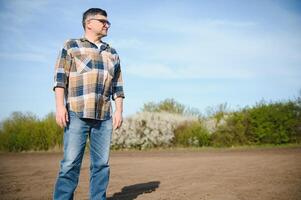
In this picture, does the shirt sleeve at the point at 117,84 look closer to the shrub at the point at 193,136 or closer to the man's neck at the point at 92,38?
the man's neck at the point at 92,38

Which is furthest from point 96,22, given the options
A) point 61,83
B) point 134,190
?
point 134,190

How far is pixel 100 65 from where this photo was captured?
13.4 ft

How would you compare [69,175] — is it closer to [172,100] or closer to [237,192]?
[237,192]

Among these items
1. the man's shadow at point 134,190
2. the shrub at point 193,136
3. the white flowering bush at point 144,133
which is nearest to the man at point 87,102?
the man's shadow at point 134,190

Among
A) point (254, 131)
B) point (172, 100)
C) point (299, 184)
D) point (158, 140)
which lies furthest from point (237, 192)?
point (172, 100)

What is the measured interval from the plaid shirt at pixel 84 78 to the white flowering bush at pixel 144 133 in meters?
16.9

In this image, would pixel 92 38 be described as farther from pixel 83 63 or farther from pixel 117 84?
pixel 117 84

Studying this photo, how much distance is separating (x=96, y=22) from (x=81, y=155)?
4.75 feet

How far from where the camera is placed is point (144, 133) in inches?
832

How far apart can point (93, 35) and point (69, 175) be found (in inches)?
60.2

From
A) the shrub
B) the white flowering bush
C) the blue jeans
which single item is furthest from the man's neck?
the white flowering bush

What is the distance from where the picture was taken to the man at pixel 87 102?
3865mm

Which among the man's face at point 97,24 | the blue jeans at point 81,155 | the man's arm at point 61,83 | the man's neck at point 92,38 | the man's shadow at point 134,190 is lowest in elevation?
the man's shadow at point 134,190

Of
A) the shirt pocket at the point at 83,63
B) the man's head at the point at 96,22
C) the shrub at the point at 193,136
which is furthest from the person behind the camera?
the shrub at the point at 193,136
